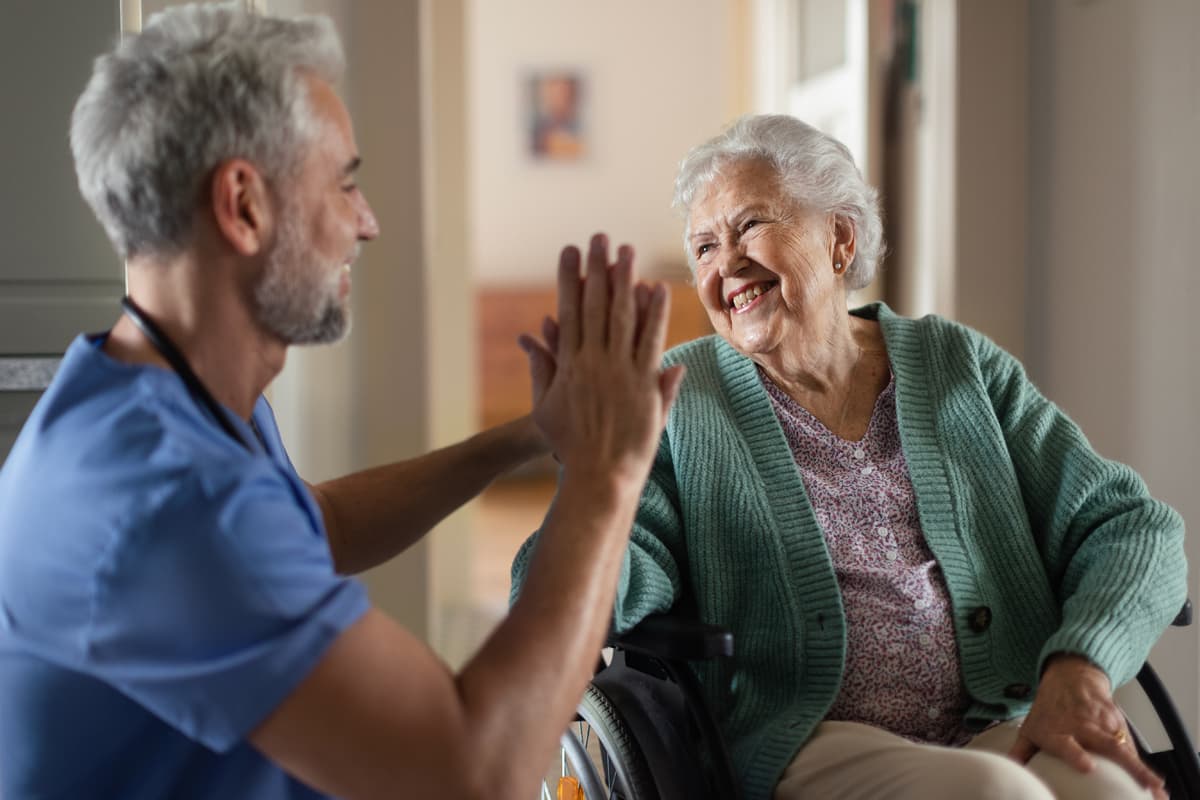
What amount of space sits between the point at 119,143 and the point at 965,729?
1244mm

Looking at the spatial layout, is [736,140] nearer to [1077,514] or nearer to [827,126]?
[1077,514]

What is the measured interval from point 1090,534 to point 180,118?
130 centimetres

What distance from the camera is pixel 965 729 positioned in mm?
1611

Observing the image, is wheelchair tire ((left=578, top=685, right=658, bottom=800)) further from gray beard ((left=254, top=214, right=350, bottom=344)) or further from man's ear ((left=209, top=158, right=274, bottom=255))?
man's ear ((left=209, top=158, right=274, bottom=255))

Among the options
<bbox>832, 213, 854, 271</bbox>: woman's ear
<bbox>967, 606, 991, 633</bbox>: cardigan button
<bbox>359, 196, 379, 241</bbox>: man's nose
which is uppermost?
<bbox>359, 196, 379, 241</bbox>: man's nose

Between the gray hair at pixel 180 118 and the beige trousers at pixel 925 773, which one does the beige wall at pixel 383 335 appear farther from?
the gray hair at pixel 180 118

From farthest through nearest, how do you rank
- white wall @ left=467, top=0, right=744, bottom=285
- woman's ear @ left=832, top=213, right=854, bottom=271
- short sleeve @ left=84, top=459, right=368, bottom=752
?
1. white wall @ left=467, top=0, right=744, bottom=285
2. woman's ear @ left=832, top=213, right=854, bottom=271
3. short sleeve @ left=84, top=459, right=368, bottom=752

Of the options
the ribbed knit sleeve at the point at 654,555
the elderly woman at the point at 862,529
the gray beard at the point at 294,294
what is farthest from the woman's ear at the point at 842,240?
the gray beard at the point at 294,294

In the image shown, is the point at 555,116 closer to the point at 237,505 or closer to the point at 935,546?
the point at 935,546

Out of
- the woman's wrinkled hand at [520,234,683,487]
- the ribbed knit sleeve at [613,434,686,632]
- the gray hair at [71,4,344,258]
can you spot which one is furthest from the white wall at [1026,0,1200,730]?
the gray hair at [71,4,344,258]

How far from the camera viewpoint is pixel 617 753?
1483 millimetres

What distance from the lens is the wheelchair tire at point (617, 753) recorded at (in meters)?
1.47

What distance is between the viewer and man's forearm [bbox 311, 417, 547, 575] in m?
1.45

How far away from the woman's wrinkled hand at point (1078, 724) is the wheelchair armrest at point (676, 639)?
0.38 meters
